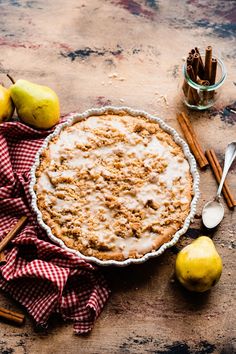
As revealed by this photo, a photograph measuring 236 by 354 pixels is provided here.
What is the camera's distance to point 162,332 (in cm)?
248

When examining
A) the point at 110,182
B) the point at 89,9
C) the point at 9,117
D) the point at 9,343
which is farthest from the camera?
the point at 89,9

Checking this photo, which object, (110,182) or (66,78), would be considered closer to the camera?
(110,182)

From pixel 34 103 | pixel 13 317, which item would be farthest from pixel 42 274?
pixel 34 103

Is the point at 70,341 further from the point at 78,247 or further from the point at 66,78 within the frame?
the point at 66,78

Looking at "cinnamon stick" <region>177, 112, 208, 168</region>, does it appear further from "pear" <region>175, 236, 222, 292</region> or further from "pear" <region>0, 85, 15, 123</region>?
"pear" <region>0, 85, 15, 123</region>

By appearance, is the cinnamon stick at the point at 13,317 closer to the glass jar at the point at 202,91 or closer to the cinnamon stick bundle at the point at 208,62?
the glass jar at the point at 202,91

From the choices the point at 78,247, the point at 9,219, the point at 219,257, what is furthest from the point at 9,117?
the point at 219,257

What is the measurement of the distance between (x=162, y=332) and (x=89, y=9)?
1.84 metres

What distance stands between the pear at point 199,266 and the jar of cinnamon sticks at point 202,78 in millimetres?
794

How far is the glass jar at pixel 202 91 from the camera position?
288 cm

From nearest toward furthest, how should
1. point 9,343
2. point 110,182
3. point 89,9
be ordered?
point 9,343 < point 110,182 < point 89,9

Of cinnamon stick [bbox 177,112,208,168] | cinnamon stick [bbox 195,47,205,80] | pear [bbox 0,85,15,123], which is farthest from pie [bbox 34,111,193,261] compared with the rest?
cinnamon stick [bbox 195,47,205,80]

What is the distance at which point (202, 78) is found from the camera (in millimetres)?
2930

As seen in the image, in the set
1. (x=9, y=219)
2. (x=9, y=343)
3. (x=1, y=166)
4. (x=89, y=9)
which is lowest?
(x=9, y=343)
